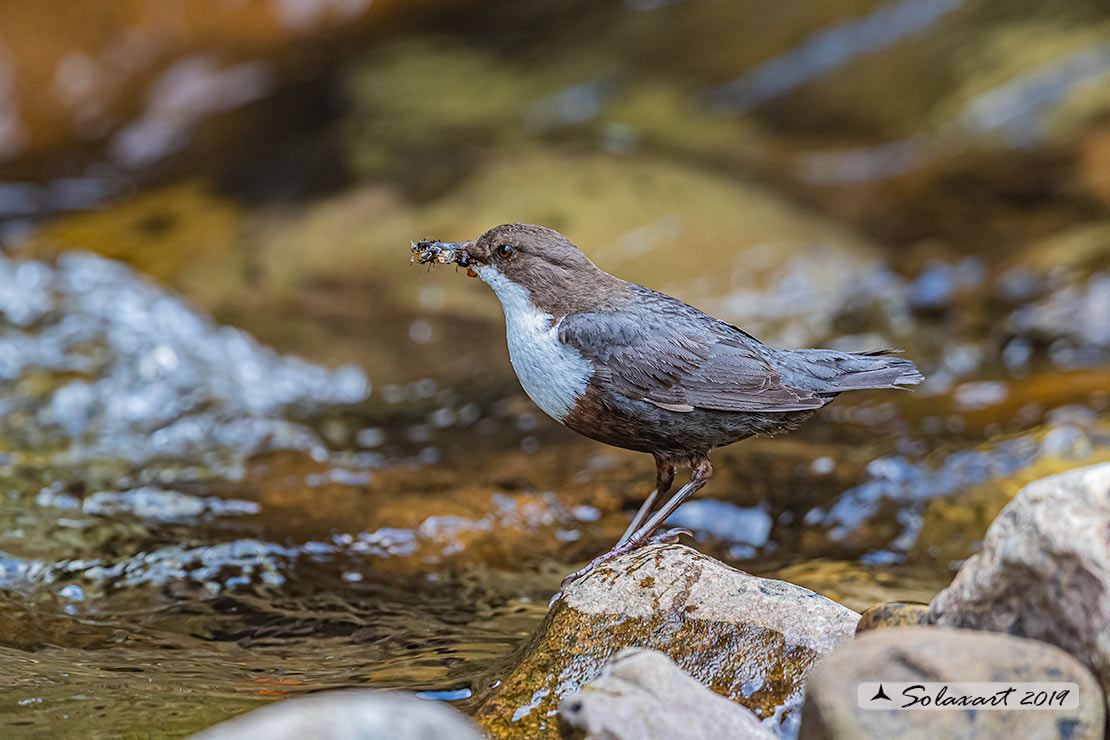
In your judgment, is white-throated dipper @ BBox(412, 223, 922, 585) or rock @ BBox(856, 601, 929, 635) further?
white-throated dipper @ BBox(412, 223, 922, 585)

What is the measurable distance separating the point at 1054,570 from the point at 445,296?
5.08 m

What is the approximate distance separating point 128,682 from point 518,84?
23.8ft

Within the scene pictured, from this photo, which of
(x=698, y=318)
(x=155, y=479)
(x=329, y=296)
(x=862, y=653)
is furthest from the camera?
(x=329, y=296)

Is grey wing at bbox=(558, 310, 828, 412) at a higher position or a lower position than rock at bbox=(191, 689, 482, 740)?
higher

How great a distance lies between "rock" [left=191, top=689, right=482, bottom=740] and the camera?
1.90 metres

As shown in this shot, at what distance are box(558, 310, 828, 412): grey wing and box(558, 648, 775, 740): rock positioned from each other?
1.07 m

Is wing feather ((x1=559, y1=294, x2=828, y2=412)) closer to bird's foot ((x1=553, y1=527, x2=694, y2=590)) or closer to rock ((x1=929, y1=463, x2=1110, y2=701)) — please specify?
bird's foot ((x1=553, y1=527, x2=694, y2=590))

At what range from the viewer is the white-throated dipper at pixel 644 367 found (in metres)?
3.39

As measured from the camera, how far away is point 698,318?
362 cm

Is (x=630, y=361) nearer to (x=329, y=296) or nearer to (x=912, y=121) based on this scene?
(x=329, y=296)

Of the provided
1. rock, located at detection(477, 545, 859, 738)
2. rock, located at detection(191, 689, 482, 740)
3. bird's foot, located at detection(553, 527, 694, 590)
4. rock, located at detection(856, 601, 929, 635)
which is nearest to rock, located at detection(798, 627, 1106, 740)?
rock, located at detection(856, 601, 929, 635)

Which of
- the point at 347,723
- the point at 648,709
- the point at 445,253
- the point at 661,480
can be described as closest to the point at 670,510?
the point at 661,480

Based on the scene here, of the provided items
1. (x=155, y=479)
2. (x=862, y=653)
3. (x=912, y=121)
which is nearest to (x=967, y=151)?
(x=912, y=121)

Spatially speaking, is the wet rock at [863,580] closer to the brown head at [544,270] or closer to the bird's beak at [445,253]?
the brown head at [544,270]
